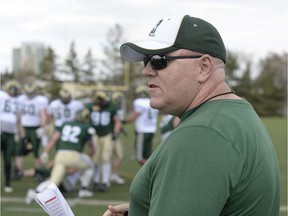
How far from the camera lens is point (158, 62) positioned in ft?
5.75

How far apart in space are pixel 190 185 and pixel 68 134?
6.60 metres

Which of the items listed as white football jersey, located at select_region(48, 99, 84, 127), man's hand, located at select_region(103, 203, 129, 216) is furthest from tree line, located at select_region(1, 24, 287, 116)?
man's hand, located at select_region(103, 203, 129, 216)

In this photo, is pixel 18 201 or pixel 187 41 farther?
pixel 18 201

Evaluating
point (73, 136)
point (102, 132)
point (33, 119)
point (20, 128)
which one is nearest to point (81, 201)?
point (73, 136)

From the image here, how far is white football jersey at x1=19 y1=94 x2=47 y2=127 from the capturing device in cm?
1046

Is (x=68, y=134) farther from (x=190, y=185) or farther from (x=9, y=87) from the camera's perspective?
(x=190, y=185)

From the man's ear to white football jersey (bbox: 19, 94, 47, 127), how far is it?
8993mm

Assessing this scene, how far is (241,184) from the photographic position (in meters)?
1.57

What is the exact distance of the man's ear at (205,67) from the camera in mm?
1724

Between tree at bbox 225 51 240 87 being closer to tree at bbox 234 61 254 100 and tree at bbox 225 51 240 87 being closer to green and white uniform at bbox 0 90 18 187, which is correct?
tree at bbox 234 61 254 100

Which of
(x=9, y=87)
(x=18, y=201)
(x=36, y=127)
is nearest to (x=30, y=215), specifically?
(x=18, y=201)

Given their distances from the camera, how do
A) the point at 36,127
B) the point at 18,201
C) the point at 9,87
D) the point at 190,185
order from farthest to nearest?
1. the point at 36,127
2. the point at 9,87
3. the point at 18,201
4. the point at 190,185

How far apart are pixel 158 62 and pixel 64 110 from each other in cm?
888

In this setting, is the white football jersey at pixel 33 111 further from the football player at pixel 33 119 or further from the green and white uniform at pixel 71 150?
the green and white uniform at pixel 71 150
